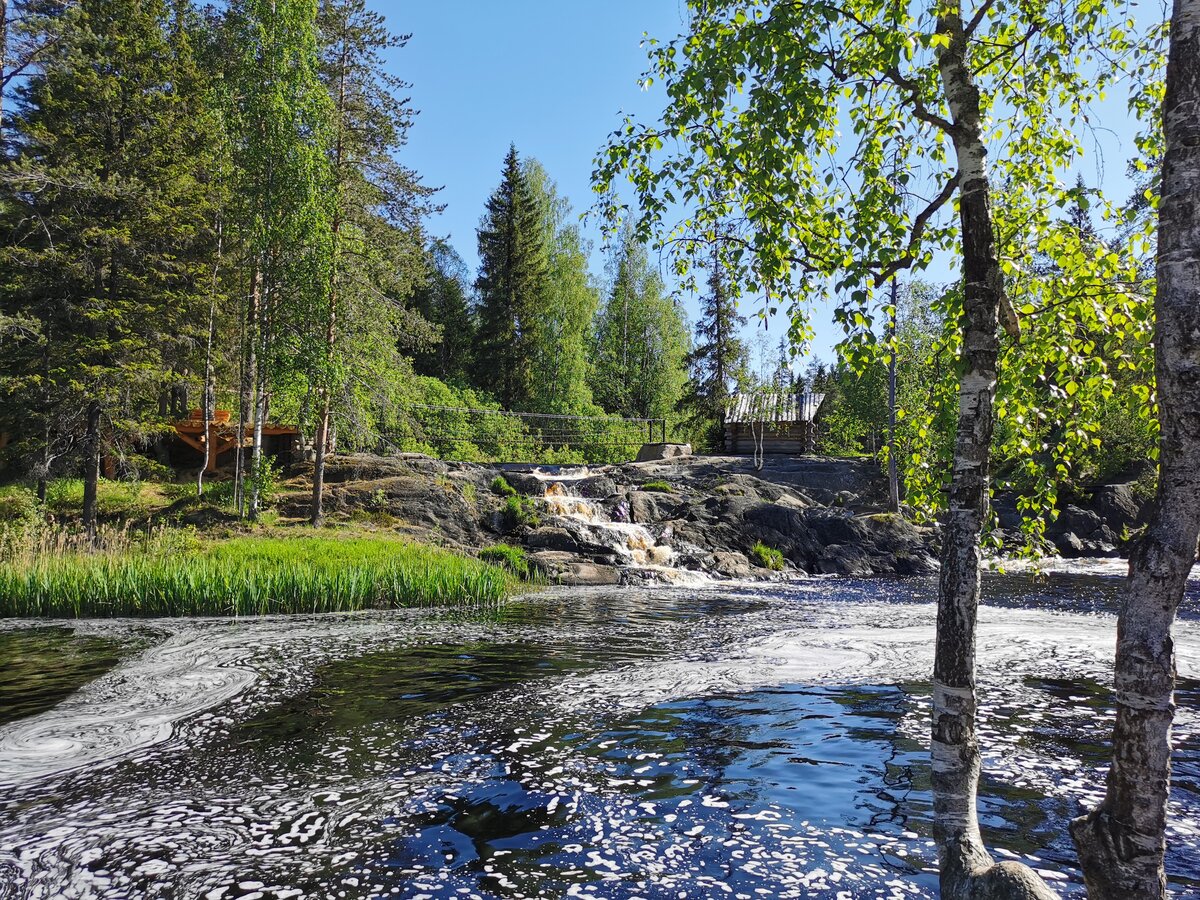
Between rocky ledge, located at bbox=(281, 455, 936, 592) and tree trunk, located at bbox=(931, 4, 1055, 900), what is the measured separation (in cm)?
1573

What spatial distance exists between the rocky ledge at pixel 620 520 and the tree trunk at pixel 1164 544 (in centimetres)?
1666

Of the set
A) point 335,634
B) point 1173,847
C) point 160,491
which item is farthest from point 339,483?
point 1173,847

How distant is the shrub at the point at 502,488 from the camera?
24297 mm

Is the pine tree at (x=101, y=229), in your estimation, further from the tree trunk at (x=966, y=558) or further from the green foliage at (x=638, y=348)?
the green foliage at (x=638, y=348)

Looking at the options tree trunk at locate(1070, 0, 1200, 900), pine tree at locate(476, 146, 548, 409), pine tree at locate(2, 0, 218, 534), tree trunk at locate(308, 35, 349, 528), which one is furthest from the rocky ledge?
tree trunk at locate(1070, 0, 1200, 900)

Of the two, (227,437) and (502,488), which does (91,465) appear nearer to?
(227,437)

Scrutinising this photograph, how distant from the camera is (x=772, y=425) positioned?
3928 cm

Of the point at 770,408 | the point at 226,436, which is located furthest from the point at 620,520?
the point at 770,408

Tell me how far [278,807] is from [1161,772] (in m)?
5.02

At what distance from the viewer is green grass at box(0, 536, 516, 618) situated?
1276cm

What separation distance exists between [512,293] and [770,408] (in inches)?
647

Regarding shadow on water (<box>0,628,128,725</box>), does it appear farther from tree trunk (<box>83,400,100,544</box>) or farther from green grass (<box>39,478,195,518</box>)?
green grass (<box>39,478,195,518</box>)

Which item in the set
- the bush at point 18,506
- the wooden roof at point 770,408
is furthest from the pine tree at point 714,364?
the bush at point 18,506

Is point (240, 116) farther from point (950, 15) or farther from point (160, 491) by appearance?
point (950, 15)
